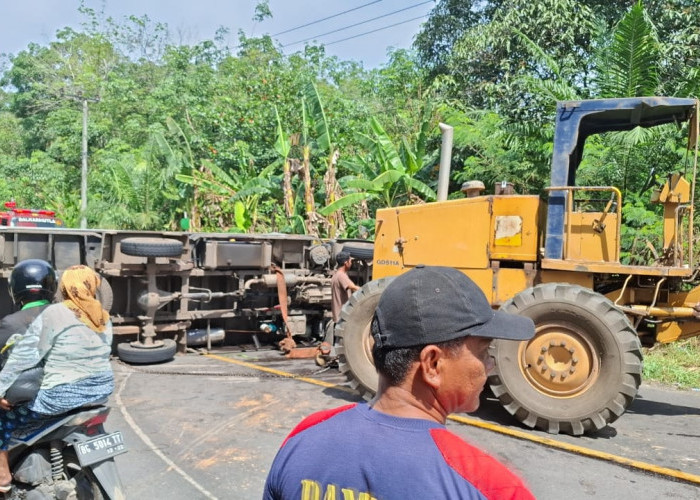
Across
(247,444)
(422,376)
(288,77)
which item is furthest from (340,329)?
(288,77)

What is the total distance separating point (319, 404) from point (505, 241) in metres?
2.68

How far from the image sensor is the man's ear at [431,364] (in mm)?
1450

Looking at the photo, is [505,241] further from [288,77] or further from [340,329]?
[288,77]

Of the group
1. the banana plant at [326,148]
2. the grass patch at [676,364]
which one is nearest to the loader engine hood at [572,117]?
the grass patch at [676,364]

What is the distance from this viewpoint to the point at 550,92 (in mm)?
11969

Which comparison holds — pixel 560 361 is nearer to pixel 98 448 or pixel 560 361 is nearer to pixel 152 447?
pixel 152 447

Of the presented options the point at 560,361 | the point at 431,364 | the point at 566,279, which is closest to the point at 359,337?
the point at 560,361

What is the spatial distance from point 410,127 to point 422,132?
19.6ft

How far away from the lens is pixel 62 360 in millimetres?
3516

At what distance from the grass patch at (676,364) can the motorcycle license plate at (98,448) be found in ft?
22.2

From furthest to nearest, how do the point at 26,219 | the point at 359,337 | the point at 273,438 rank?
the point at 26,219
the point at 359,337
the point at 273,438

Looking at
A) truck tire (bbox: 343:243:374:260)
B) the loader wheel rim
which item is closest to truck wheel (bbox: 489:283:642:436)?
the loader wheel rim

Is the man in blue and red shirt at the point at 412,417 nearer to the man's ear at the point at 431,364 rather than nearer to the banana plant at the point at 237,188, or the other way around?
the man's ear at the point at 431,364

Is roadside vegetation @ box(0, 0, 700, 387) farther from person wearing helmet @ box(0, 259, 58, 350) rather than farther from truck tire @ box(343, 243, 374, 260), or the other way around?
person wearing helmet @ box(0, 259, 58, 350)
